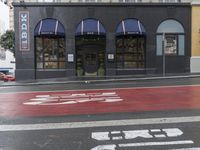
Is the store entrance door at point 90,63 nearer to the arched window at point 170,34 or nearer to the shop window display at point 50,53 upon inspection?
the shop window display at point 50,53

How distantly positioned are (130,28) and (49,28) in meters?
6.16

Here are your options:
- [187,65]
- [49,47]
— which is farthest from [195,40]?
[49,47]

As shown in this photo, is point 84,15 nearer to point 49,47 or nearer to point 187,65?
point 49,47

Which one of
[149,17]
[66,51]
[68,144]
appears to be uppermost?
[149,17]

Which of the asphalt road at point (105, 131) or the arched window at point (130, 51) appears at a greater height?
the arched window at point (130, 51)

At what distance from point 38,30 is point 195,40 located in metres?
12.3

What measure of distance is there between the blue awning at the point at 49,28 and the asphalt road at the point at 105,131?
826 inches

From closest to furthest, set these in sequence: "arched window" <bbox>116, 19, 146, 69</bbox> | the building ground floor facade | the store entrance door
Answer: the building ground floor facade, "arched window" <bbox>116, 19, 146, 69</bbox>, the store entrance door

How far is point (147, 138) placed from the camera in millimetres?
7723

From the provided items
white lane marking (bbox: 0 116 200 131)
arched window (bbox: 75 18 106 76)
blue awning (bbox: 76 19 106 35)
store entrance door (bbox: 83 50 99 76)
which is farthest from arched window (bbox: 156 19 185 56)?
white lane marking (bbox: 0 116 200 131)

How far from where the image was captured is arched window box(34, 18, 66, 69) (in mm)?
32094

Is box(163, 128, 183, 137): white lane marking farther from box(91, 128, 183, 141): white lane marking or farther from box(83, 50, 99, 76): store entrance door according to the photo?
box(83, 50, 99, 76): store entrance door

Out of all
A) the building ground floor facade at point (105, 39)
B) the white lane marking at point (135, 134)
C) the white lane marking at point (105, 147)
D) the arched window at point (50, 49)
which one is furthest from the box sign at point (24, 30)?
the white lane marking at point (105, 147)

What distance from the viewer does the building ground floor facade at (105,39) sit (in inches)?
1267
